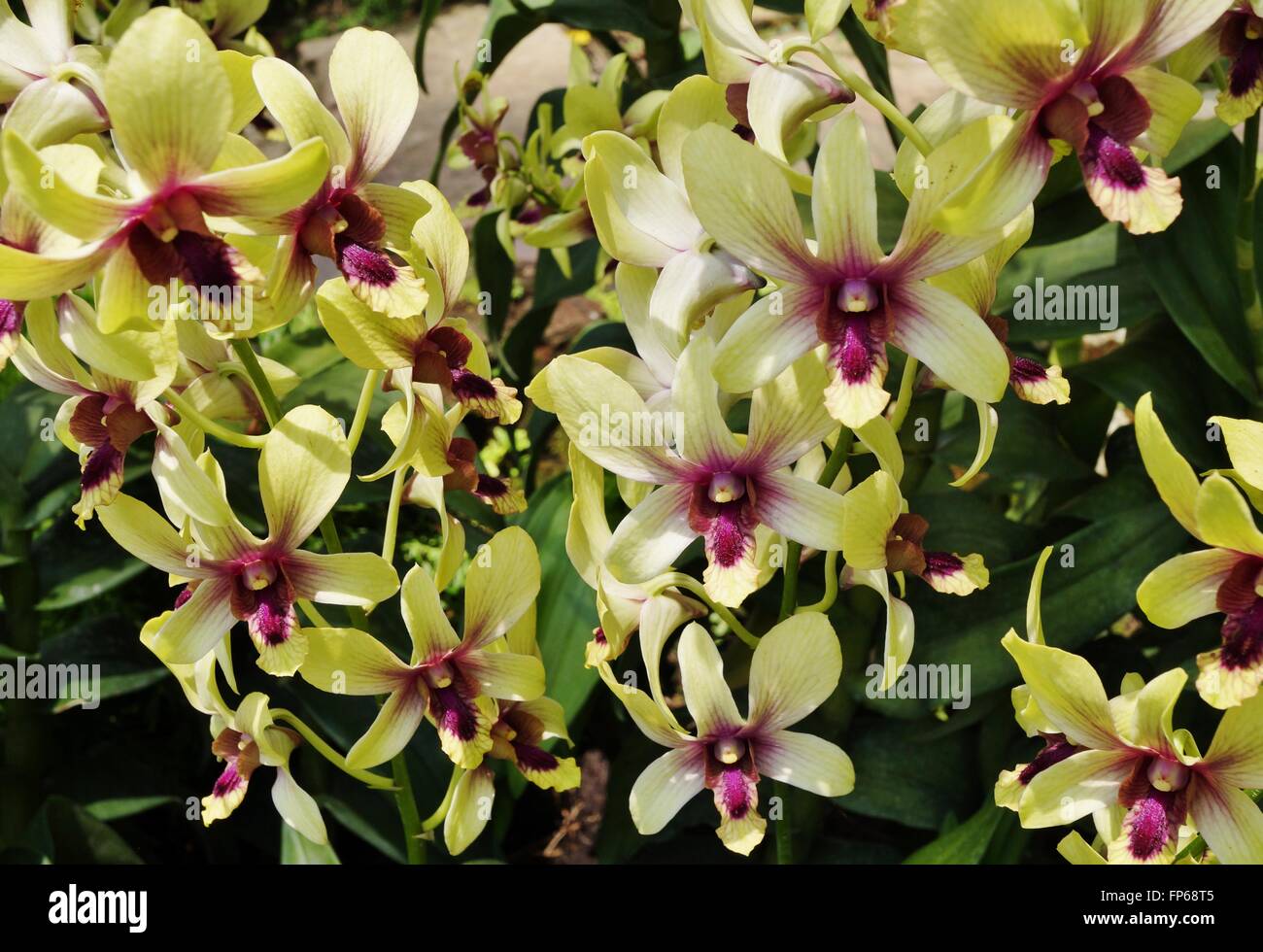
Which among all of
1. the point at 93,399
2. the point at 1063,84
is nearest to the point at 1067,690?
the point at 1063,84

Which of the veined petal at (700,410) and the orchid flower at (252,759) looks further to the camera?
the orchid flower at (252,759)

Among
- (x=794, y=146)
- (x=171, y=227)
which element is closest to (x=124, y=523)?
(x=171, y=227)

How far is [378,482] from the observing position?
5.73 feet

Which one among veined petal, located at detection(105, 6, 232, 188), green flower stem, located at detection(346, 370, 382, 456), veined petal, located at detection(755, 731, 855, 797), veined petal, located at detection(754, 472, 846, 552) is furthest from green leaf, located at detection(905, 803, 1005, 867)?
veined petal, located at detection(105, 6, 232, 188)

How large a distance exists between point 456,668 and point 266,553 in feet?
0.67

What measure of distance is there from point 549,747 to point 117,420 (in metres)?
0.77

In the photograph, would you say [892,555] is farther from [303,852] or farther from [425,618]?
[303,852]

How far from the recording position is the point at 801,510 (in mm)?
1012

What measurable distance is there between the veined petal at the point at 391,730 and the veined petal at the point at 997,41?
0.68m

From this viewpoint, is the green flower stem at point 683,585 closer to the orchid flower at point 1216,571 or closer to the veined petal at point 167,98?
the orchid flower at point 1216,571

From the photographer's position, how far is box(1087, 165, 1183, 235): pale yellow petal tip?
849mm

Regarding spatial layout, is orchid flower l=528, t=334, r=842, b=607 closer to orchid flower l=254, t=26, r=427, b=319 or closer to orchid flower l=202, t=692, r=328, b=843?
orchid flower l=254, t=26, r=427, b=319

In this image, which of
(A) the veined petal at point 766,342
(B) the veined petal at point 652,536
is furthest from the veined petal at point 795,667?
(A) the veined petal at point 766,342

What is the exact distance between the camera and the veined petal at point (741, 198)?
2.89ft
